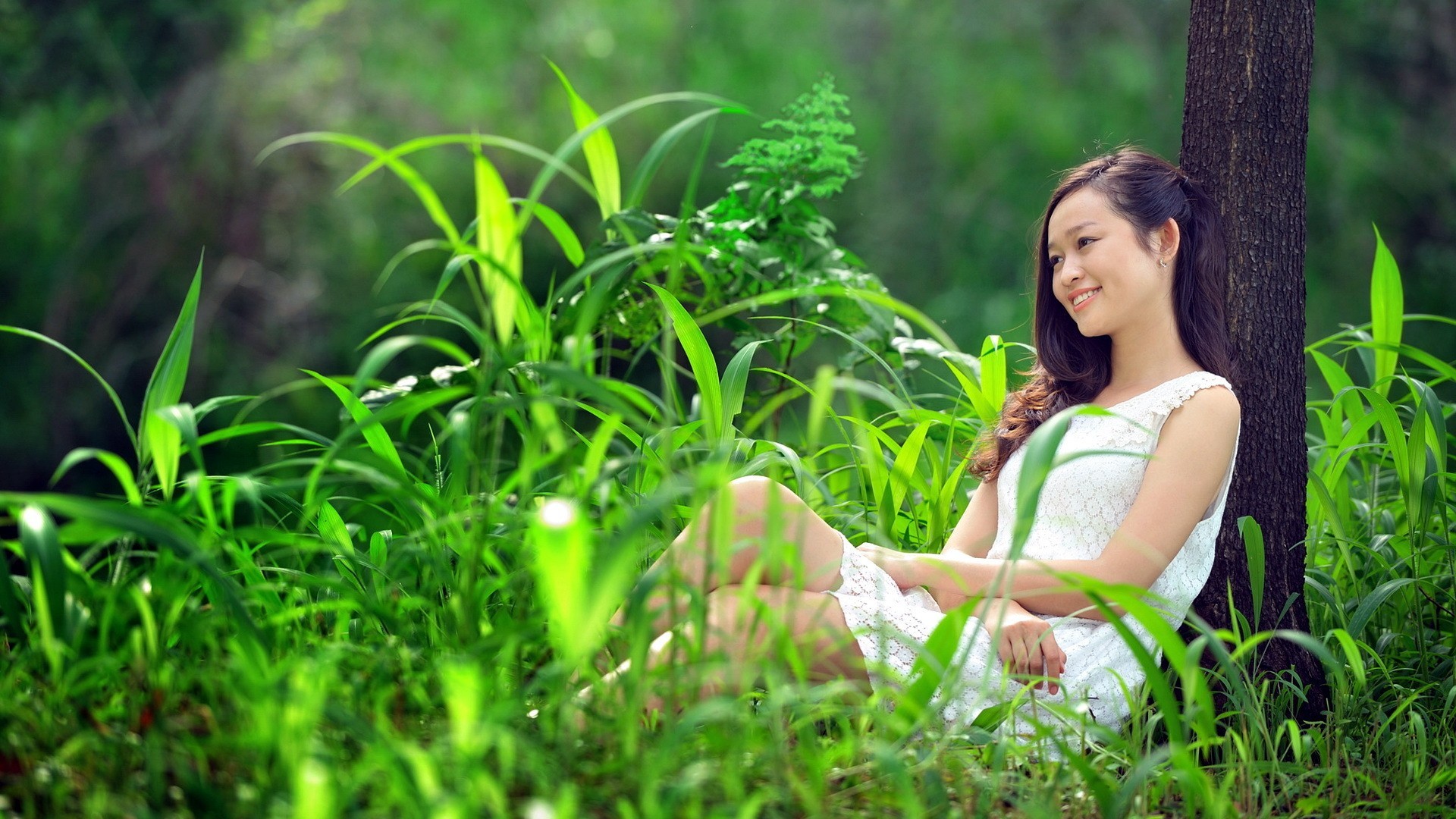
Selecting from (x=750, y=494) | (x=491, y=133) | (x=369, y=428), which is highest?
(x=491, y=133)

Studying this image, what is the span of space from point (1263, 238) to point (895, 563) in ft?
2.61

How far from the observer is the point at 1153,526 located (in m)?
1.45

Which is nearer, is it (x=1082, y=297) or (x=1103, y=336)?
(x=1082, y=297)

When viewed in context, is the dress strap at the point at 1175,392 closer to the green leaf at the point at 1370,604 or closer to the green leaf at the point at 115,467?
the green leaf at the point at 1370,604

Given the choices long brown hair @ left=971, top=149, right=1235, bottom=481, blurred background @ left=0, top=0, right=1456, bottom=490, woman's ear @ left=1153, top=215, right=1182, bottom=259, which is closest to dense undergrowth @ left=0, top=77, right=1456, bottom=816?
long brown hair @ left=971, top=149, right=1235, bottom=481

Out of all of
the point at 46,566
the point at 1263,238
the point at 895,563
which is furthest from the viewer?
the point at 1263,238

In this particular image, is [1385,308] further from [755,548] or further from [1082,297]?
[755,548]

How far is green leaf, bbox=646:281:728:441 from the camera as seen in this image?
145 centimetres

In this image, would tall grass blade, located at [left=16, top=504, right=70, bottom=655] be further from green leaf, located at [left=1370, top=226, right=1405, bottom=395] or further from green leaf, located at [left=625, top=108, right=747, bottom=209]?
green leaf, located at [left=1370, top=226, right=1405, bottom=395]

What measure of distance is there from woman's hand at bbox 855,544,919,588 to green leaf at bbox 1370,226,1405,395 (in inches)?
36.7

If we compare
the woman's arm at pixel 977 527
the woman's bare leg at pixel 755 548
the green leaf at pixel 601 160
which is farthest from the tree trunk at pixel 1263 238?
the green leaf at pixel 601 160

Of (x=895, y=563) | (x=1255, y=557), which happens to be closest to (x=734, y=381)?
(x=895, y=563)

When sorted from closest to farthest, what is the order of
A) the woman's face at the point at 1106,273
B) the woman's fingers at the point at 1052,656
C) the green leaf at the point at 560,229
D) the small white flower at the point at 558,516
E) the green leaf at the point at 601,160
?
the small white flower at the point at 558,516 → the green leaf at the point at 560,229 → the green leaf at the point at 601,160 → the woman's fingers at the point at 1052,656 → the woman's face at the point at 1106,273

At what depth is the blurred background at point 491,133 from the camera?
6094 millimetres
